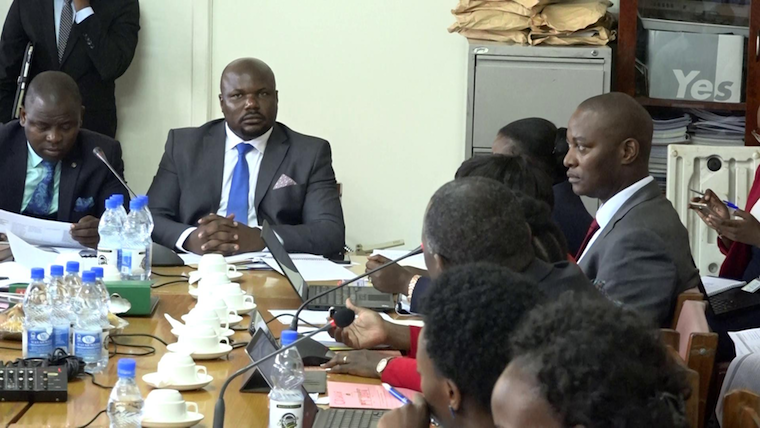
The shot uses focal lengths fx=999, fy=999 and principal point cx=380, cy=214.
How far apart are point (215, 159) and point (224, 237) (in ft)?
1.83

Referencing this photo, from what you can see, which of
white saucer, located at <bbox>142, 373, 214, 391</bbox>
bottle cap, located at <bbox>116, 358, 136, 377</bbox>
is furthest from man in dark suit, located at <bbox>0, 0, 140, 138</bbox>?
bottle cap, located at <bbox>116, 358, 136, 377</bbox>

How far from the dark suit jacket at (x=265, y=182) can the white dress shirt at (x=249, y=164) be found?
0.02 metres

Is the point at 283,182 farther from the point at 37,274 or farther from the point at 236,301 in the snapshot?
the point at 37,274

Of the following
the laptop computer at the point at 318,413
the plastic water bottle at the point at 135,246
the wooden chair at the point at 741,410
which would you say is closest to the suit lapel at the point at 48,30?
the plastic water bottle at the point at 135,246

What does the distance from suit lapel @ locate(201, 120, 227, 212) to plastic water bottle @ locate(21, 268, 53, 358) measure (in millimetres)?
1602

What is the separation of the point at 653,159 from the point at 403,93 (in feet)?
3.91

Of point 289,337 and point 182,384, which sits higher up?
point 289,337

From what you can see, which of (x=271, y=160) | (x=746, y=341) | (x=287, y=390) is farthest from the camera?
(x=271, y=160)

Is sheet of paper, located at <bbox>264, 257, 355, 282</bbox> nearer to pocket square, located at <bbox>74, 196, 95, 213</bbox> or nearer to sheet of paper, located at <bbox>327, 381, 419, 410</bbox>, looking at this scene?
pocket square, located at <bbox>74, 196, 95, 213</bbox>

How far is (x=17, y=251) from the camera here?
2750 millimetres

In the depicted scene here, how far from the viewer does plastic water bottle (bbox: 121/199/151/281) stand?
266 cm

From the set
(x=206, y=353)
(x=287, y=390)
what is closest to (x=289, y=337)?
(x=287, y=390)

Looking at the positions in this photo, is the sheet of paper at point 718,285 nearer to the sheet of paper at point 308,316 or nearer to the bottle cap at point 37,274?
the sheet of paper at point 308,316

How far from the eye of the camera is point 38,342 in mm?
1946
